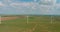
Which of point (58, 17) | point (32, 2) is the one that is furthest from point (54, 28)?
point (32, 2)

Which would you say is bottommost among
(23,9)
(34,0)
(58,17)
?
(58,17)

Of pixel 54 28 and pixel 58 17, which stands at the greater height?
pixel 58 17

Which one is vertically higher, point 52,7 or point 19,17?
point 52,7

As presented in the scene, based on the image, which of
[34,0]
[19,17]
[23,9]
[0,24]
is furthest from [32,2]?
[0,24]

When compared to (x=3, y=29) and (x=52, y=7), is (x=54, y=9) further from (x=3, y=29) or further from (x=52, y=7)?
(x=3, y=29)

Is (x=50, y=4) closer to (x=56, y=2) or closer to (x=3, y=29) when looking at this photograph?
(x=56, y=2)

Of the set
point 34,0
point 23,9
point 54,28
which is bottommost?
point 54,28
